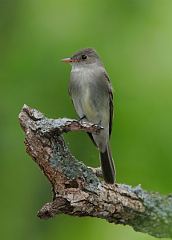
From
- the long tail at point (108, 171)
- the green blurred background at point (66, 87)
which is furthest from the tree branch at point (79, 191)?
the long tail at point (108, 171)

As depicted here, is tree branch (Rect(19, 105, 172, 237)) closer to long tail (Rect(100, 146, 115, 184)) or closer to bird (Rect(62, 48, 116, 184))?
long tail (Rect(100, 146, 115, 184))

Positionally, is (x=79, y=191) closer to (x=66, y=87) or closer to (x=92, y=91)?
(x=66, y=87)

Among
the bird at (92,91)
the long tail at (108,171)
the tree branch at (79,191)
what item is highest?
the bird at (92,91)

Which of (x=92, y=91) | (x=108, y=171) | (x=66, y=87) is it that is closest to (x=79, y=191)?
(x=108, y=171)

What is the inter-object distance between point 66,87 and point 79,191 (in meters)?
0.77

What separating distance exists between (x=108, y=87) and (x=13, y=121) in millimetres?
916

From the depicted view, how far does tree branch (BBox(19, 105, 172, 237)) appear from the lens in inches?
129

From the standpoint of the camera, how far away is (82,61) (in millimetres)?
4832

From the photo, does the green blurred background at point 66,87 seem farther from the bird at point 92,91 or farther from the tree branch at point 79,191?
the bird at point 92,91

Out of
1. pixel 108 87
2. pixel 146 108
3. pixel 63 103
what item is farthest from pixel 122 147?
pixel 108 87

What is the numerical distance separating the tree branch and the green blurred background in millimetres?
78

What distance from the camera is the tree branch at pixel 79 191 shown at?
10.7ft

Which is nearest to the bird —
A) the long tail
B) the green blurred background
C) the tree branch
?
the long tail

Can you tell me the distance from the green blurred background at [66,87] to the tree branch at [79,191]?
8 centimetres
